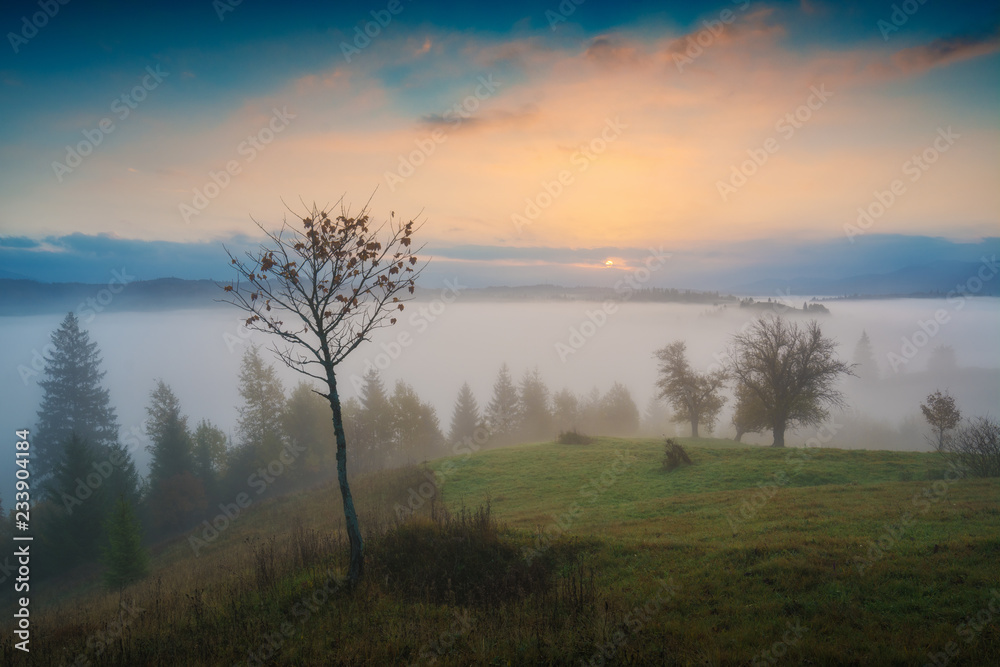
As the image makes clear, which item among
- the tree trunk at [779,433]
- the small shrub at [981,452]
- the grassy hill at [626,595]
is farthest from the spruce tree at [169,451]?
the small shrub at [981,452]

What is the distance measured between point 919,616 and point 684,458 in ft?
54.5

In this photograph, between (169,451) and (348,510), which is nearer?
(348,510)

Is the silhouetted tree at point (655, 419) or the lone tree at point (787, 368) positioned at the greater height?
the lone tree at point (787, 368)

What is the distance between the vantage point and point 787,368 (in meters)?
30.5

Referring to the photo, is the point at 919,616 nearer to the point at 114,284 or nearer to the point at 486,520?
the point at 486,520

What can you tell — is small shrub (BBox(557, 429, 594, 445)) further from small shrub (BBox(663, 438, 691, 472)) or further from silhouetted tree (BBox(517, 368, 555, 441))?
silhouetted tree (BBox(517, 368, 555, 441))

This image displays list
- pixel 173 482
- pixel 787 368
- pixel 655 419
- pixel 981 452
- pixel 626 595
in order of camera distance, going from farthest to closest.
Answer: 1. pixel 655 419
2. pixel 173 482
3. pixel 787 368
4. pixel 981 452
5. pixel 626 595

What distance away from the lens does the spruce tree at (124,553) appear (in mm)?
20375

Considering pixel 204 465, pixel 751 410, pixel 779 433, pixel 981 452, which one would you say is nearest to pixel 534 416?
pixel 751 410

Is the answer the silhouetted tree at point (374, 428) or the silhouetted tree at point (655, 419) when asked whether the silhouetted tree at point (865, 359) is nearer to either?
the silhouetted tree at point (655, 419)

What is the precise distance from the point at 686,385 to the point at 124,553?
44.6 metres

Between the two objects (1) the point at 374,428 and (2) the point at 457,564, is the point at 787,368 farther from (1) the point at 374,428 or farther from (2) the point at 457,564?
(1) the point at 374,428

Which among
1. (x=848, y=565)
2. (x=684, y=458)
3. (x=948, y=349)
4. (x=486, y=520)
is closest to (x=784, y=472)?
(x=684, y=458)

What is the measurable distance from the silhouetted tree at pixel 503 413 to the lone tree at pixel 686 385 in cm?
2855
